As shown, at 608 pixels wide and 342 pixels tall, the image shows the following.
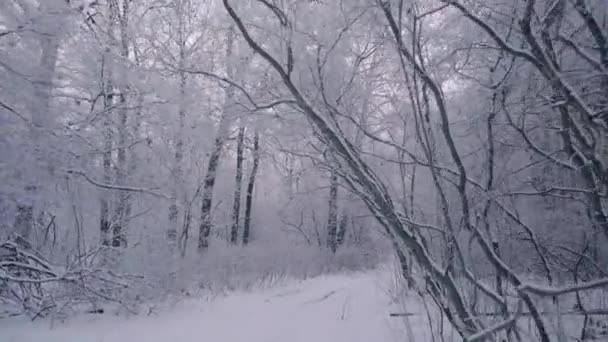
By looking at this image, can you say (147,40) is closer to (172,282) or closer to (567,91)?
(172,282)

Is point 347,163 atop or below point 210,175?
below

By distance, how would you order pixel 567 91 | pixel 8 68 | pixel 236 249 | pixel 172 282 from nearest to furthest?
pixel 567 91
pixel 8 68
pixel 172 282
pixel 236 249

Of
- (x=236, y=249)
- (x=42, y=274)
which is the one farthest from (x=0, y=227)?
(x=236, y=249)

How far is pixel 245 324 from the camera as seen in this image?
524cm

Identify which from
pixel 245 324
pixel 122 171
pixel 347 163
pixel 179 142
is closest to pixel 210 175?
pixel 179 142

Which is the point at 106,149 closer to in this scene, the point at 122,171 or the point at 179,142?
the point at 122,171

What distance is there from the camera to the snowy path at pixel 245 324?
4.57m

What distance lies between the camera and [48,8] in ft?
15.8

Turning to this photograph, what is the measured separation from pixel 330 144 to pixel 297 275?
687cm

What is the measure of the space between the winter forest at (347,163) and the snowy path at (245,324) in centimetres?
5

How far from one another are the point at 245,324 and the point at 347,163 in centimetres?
302

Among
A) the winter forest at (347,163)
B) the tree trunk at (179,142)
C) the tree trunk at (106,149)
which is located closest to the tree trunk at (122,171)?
the winter forest at (347,163)

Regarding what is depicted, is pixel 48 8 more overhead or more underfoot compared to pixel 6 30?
more overhead

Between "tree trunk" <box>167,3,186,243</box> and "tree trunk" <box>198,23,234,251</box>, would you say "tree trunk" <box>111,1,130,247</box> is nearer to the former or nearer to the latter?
"tree trunk" <box>167,3,186,243</box>
